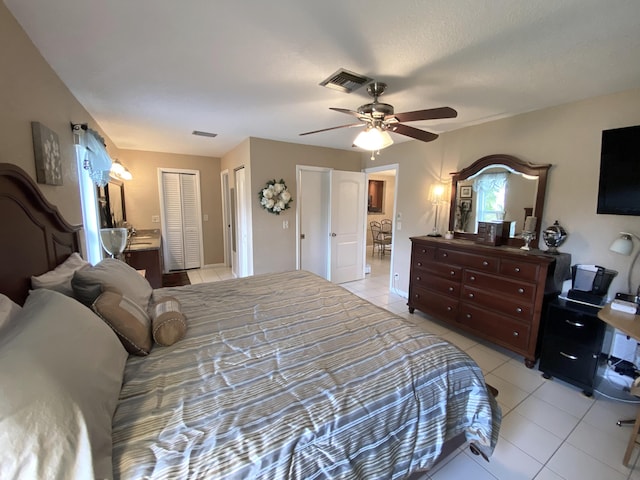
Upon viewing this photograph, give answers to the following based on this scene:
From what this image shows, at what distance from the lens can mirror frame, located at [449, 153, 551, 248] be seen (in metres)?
2.66

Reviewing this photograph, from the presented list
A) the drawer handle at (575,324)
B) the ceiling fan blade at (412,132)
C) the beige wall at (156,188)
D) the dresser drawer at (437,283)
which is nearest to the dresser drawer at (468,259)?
the dresser drawer at (437,283)

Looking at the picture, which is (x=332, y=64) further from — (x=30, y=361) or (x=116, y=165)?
(x=116, y=165)

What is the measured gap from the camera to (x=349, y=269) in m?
4.99

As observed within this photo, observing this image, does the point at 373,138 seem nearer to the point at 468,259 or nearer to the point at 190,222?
the point at 468,259

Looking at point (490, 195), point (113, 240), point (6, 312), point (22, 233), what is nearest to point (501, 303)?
point (490, 195)

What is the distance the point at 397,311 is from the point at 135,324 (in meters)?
3.14

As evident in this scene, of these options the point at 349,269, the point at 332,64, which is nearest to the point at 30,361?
the point at 332,64

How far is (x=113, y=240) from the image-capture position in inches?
105

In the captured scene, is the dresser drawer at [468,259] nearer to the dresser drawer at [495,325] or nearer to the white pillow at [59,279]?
the dresser drawer at [495,325]

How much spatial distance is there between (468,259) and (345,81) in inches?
85.0

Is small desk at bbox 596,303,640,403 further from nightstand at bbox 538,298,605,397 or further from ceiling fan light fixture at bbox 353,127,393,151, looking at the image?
ceiling fan light fixture at bbox 353,127,393,151

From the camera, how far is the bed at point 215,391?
73 centimetres

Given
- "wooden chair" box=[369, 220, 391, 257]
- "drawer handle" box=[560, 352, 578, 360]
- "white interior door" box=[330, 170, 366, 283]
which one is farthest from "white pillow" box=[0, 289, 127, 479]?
"wooden chair" box=[369, 220, 391, 257]

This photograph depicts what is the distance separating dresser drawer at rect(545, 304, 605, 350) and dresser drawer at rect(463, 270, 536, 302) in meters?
0.19
